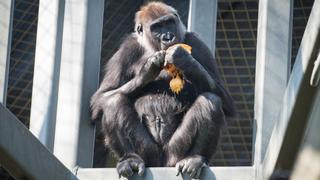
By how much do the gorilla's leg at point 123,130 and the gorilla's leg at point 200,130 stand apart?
0.68 feet

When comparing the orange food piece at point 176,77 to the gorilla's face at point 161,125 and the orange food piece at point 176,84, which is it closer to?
the orange food piece at point 176,84

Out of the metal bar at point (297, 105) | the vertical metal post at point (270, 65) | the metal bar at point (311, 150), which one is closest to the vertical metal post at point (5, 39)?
the vertical metal post at point (270, 65)

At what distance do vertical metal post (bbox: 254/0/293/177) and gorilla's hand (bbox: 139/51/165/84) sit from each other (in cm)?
58

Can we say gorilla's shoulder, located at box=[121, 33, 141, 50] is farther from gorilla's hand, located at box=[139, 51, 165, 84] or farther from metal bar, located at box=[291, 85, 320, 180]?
metal bar, located at box=[291, 85, 320, 180]

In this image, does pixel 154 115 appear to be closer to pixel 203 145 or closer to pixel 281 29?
pixel 203 145

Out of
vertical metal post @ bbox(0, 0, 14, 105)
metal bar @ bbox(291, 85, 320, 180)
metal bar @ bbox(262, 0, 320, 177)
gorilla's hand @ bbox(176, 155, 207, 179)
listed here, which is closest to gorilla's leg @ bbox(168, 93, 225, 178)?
gorilla's hand @ bbox(176, 155, 207, 179)

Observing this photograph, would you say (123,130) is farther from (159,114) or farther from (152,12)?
(152,12)

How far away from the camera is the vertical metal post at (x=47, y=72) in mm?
7508

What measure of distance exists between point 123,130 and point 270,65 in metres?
0.98

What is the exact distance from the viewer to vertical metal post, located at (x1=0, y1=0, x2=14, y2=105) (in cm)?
775

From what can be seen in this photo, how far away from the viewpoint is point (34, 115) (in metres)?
7.55

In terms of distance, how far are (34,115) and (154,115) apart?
0.75 m

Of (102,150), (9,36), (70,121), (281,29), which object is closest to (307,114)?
(281,29)

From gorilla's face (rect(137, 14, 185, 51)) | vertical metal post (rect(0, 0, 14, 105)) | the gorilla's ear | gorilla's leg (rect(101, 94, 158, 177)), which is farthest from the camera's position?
the gorilla's ear
